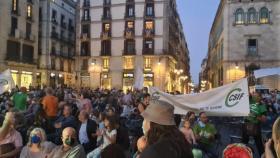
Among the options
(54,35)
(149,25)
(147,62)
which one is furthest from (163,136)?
(54,35)

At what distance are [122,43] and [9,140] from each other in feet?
177

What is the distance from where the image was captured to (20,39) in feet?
165

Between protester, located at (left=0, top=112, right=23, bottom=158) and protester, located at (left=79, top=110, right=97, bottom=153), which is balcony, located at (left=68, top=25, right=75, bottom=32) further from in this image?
protester, located at (left=0, top=112, right=23, bottom=158)

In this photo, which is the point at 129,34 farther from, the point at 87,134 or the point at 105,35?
the point at 87,134

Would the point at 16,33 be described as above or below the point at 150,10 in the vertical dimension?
below

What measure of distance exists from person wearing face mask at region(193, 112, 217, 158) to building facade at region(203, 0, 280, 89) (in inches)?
1460

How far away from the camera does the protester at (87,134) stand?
909 centimetres

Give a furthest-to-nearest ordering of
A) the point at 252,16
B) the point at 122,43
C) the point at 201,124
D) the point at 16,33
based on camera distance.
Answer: the point at 122,43 < the point at 16,33 < the point at 252,16 < the point at 201,124

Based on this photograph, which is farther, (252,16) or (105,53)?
(105,53)

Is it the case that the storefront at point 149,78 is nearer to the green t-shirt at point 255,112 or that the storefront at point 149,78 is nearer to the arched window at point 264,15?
the arched window at point 264,15

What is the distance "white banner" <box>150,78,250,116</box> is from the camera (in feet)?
33.7

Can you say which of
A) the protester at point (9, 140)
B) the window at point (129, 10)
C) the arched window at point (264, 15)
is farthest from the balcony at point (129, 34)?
the protester at point (9, 140)

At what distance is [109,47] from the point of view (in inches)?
2441

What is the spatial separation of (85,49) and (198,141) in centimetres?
5465
